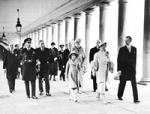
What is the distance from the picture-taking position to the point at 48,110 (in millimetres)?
8305

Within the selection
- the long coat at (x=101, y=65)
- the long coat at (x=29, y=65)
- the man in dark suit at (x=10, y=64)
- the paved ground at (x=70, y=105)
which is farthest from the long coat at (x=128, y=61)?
the man in dark suit at (x=10, y=64)

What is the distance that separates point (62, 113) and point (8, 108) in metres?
1.58

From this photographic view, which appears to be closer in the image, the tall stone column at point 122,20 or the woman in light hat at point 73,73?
the woman in light hat at point 73,73

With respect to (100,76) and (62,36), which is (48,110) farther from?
(62,36)

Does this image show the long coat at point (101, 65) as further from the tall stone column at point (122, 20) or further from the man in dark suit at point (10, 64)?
the tall stone column at point (122, 20)

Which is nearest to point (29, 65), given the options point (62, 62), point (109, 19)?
point (62, 62)

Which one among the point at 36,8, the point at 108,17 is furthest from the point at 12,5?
the point at 108,17

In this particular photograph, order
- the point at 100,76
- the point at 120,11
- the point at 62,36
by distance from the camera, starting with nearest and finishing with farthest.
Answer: the point at 100,76, the point at 120,11, the point at 62,36

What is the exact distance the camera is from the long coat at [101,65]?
10008 millimetres

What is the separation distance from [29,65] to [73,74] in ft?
4.66

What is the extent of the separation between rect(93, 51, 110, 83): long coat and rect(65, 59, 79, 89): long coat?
0.69 m

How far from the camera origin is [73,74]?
10.4 m

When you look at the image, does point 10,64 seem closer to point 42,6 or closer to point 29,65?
point 29,65

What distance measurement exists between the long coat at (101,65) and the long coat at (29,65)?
6.57ft
